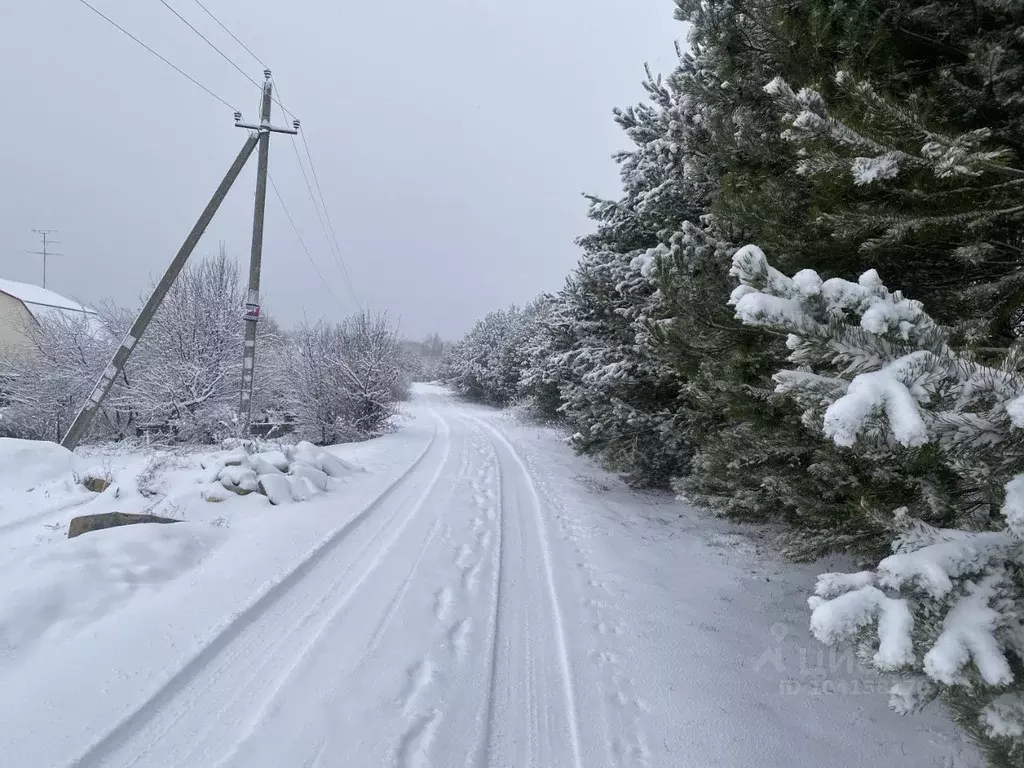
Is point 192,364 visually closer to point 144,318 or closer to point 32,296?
point 144,318

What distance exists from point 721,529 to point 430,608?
4.94 metres

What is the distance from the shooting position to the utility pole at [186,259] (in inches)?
343

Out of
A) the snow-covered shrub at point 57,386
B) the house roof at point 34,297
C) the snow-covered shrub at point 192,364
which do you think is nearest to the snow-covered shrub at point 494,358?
the snow-covered shrub at point 192,364

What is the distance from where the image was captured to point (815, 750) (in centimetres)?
289

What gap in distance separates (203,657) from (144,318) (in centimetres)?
766

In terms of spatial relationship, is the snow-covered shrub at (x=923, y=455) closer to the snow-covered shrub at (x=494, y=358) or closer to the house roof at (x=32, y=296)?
the snow-covered shrub at (x=494, y=358)

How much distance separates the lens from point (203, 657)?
3270 mm

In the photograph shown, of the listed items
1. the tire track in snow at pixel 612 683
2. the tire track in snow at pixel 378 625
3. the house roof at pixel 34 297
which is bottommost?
the tire track in snow at pixel 612 683

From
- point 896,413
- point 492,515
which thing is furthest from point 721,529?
point 896,413

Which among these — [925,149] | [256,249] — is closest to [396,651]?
[925,149]

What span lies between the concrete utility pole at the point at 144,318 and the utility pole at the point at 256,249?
23.8 inches

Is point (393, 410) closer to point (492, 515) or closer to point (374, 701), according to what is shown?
point (492, 515)

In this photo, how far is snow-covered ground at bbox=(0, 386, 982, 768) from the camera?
2.70 metres

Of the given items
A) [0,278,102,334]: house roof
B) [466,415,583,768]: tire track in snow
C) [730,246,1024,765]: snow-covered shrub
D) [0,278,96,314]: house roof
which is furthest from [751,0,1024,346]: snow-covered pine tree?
[0,278,96,314]: house roof
